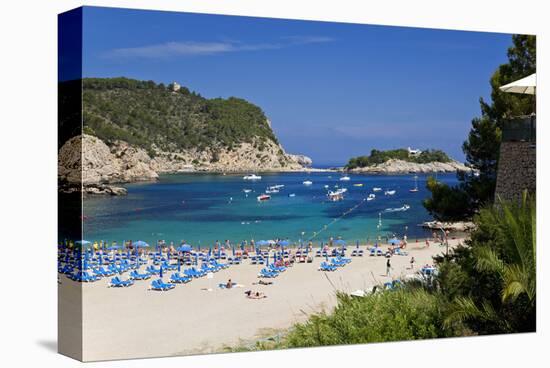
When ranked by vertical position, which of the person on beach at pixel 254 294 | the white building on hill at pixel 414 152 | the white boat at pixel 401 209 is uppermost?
the white building on hill at pixel 414 152

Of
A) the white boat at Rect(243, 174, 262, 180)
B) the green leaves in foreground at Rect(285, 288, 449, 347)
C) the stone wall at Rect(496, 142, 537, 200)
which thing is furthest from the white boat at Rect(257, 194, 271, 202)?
the stone wall at Rect(496, 142, 537, 200)

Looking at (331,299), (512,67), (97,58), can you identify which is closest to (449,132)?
(512,67)

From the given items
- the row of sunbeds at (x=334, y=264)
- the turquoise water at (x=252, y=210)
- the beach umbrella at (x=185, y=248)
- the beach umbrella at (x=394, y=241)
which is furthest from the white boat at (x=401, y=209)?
the beach umbrella at (x=185, y=248)

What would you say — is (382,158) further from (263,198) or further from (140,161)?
(140,161)

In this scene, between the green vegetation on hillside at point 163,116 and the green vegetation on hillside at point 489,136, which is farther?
the green vegetation on hillside at point 489,136

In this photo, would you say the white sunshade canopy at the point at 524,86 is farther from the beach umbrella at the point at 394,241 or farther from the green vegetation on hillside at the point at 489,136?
the beach umbrella at the point at 394,241

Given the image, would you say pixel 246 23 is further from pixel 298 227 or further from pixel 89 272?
pixel 89 272

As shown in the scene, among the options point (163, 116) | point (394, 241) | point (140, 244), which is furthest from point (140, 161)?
point (394, 241)
